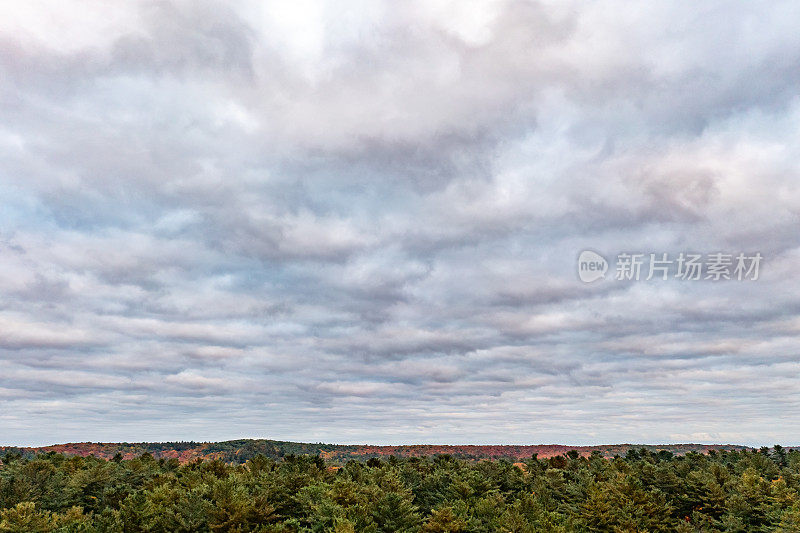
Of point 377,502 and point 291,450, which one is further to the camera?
point 291,450

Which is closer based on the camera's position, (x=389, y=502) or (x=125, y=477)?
(x=389, y=502)

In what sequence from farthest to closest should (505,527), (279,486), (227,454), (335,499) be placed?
(227,454) → (279,486) → (335,499) → (505,527)

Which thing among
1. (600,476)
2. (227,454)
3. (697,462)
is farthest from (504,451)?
(600,476)

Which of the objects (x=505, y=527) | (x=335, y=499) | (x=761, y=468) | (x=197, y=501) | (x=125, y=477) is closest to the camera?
(x=505, y=527)

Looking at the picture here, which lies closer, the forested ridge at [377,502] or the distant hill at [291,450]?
the forested ridge at [377,502]

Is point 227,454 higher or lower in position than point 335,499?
lower

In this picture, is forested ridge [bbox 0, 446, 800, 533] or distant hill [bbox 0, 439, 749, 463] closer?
forested ridge [bbox 0, 446, 800, 533]

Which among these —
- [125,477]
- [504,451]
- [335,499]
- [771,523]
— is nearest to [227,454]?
[504,451]

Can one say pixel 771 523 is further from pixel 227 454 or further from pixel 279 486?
pixel 227 454
